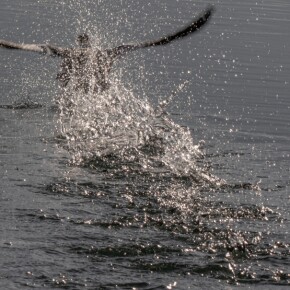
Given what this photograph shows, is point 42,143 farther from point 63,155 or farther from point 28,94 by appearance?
point 28,94

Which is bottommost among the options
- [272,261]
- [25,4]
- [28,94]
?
[272,261]

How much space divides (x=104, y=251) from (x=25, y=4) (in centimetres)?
2835

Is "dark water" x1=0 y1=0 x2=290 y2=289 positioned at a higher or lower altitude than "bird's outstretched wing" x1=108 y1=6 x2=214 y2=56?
lower

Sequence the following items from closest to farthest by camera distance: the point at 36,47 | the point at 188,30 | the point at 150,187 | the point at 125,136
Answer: the point at 150,187, the point at 125,136, the point at 188,30, the point at 36,47

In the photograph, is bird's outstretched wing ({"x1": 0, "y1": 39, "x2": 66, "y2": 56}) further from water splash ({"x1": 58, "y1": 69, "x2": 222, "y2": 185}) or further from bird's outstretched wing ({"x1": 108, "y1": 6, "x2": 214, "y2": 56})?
bird's outstretched wing ({"x1": 108, "y1": 6, "x2": 214, "y2": 56})

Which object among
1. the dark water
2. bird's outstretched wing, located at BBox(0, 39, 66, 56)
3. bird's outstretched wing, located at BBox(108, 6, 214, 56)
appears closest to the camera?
the dark water

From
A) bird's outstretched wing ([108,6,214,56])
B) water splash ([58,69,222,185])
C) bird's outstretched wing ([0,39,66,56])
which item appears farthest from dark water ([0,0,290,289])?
bird's outstretched wing ([108,6,214,56])

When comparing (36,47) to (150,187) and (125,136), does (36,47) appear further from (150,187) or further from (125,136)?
(150,187)

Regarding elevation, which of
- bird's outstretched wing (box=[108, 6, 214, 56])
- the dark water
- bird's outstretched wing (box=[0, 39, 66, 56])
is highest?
bird's outstretched wing (box=[108, 6, 214, 56])

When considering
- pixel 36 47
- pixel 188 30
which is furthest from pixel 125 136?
pixel 36 47

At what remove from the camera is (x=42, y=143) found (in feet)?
48.9

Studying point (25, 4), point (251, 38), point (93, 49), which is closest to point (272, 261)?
point (93, 49)

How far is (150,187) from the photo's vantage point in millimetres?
12414

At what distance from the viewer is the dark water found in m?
9.45
